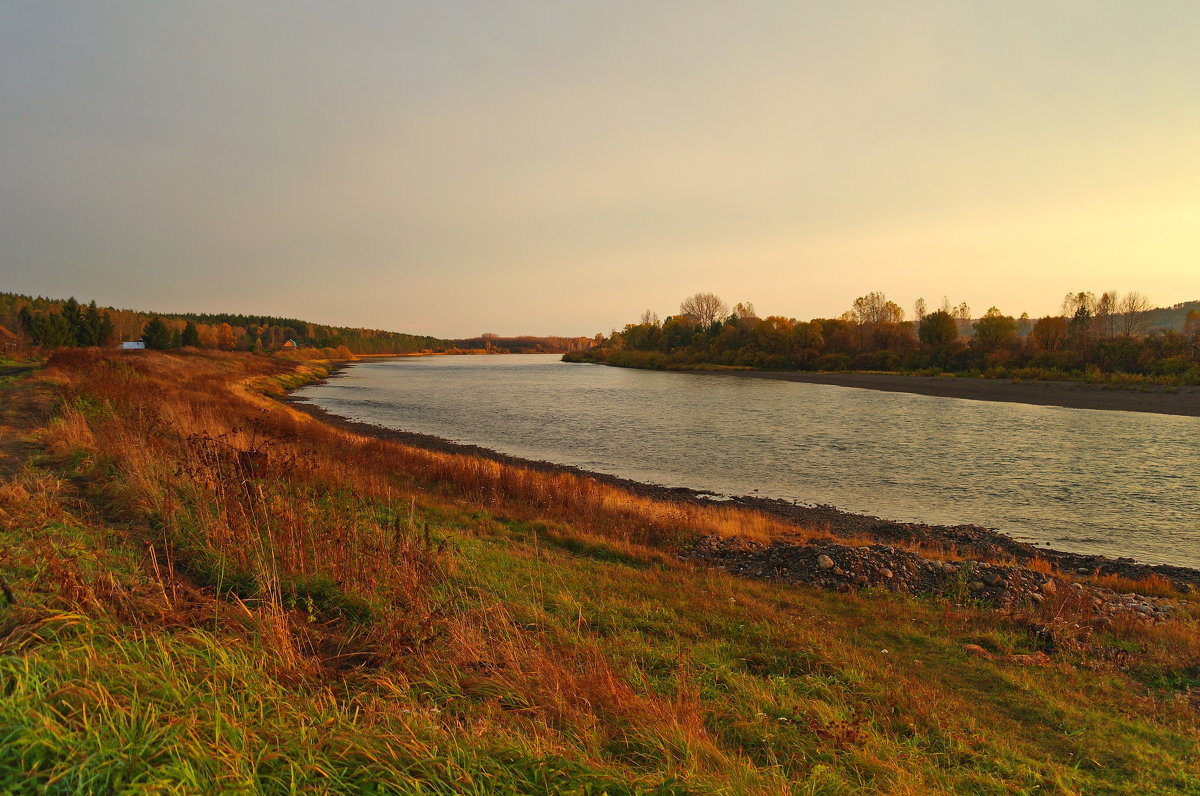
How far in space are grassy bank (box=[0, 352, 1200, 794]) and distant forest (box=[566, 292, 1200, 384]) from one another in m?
68.5

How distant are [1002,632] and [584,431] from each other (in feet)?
93.9

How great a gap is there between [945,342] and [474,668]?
322ft

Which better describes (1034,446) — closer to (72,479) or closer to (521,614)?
(521,614)

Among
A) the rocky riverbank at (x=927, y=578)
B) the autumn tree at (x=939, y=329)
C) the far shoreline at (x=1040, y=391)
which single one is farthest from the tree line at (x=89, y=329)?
the autumn tree at (x=939, y=329)

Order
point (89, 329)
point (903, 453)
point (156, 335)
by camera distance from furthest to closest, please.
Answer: point (156, 335), point (89, 329), point (903, 453)

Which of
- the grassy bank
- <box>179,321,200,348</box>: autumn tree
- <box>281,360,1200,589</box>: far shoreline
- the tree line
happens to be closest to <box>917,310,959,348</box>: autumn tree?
<box>281,360,1200,589</box>: far shoreline

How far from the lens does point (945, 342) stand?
8594cm

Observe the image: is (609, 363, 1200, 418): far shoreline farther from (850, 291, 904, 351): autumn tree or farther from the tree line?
the tree line

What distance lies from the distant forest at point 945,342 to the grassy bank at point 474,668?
68527mm

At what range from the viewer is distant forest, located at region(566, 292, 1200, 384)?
200 feet

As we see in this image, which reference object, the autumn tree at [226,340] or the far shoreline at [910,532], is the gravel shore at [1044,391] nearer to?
the far shoreline at [910,532]

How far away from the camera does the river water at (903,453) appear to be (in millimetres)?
17906

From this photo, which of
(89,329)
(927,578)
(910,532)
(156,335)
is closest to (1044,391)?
(910,532)

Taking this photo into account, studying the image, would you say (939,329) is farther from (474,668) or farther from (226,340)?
(226,340)
